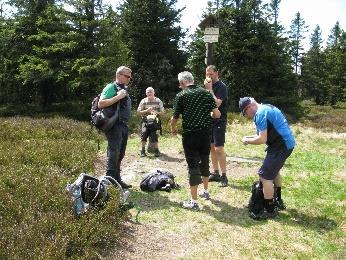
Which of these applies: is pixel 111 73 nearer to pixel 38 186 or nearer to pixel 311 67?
pixel 38 186

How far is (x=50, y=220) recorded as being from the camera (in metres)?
5.04

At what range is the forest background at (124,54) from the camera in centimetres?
2166

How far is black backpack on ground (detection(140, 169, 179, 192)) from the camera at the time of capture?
799cm

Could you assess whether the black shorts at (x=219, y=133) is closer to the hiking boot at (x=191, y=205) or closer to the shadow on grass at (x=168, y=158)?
the hiking boot at (x=191, y=205)

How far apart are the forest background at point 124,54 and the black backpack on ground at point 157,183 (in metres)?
13.2

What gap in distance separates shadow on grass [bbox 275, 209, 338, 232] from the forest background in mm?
15249

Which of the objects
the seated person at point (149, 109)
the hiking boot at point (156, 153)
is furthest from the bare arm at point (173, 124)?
the hiking boot at point (156, 153)

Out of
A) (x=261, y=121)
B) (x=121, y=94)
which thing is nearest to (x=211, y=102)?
(x=261, y=121)

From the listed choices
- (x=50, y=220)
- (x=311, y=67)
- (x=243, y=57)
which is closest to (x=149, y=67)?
(x=243, y=57)

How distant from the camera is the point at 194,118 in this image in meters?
6.64

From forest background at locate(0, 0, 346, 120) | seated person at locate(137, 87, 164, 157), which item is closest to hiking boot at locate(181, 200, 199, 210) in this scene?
seated person at locate(137, 87, 164, 157)

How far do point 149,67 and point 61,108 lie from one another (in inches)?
277

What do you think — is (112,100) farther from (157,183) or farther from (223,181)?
(223,181)

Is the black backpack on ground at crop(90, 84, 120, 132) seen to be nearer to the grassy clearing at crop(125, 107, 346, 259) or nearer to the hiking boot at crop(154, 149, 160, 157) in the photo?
the grassy clearing at crop(125, 107, 346, 259)
